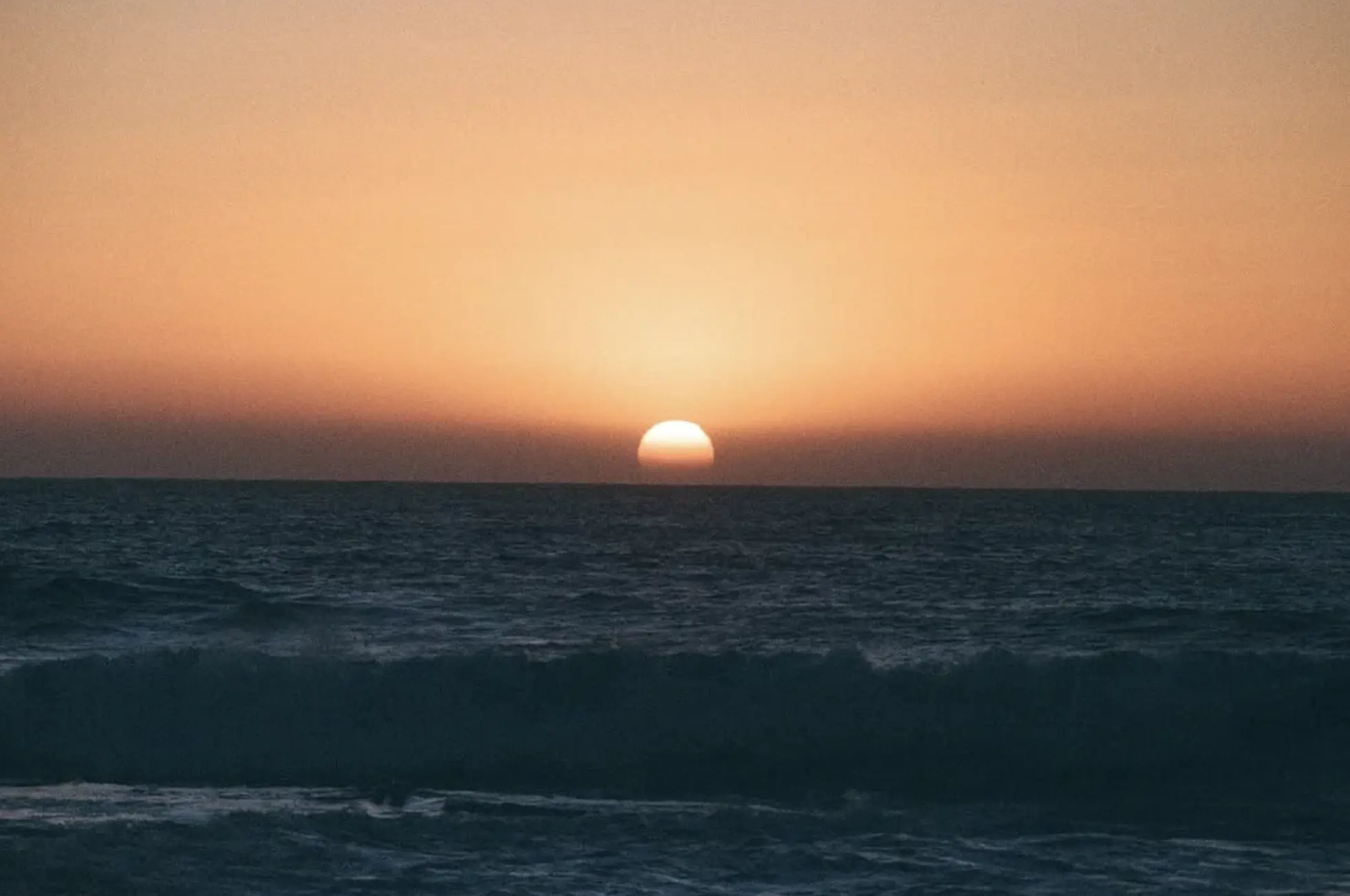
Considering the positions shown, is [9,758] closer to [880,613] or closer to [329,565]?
[880,613]

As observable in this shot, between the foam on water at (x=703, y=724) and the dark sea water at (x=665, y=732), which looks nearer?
the dark sea water at (x=665, y=732)

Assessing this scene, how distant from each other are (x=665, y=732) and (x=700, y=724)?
48 cm

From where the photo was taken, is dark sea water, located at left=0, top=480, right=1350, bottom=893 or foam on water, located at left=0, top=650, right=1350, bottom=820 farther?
foam on water, located at left=0, top=650, right=1350, bottom=820

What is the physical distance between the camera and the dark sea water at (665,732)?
40.4ft

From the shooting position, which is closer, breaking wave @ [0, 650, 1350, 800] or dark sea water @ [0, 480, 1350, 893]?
dark sea water @ [0, 480, 1350, 893]

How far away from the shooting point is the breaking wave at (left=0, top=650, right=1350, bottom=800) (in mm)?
16812

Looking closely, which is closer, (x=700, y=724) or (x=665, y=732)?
(x=665, y=732)

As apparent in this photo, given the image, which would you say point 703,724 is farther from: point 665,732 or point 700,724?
point 665,732

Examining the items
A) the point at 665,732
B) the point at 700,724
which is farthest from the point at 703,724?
the point at 665,732

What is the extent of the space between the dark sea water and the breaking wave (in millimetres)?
54

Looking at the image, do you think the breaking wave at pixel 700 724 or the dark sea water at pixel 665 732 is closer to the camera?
the dark sea water at pixel 665 732

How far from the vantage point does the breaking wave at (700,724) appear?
16.8 meters

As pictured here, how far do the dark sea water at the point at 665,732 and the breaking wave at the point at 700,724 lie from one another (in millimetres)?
54

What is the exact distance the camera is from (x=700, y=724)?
1875 cm
